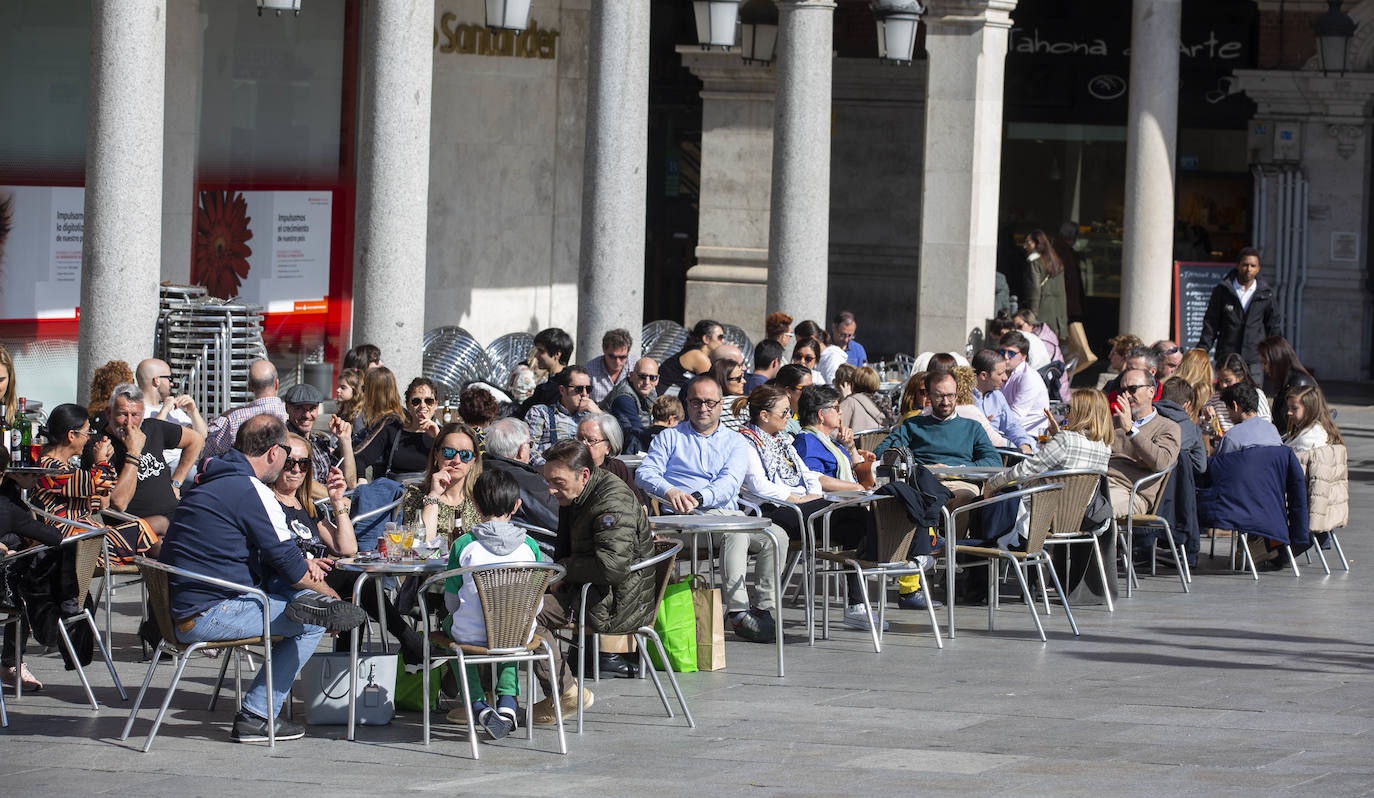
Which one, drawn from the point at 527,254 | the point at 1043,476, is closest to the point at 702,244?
the point at 527,254

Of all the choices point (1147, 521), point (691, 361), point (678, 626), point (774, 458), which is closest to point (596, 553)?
point (678, 626)

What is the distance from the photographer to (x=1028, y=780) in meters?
6.59

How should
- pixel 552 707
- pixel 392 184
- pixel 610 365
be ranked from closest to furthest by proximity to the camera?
pixel 552 707, pixel 392 184, pixel 610 365

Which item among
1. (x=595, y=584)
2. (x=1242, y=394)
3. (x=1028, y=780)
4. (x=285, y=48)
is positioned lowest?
(x=1028, y=780)

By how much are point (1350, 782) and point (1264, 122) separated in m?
16.5

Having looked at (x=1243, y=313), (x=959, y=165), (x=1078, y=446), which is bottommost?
(x=1078, y=446)

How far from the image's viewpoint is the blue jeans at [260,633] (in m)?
7.09

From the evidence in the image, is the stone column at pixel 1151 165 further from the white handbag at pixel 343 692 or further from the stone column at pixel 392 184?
the white handbag at pixel 343 692

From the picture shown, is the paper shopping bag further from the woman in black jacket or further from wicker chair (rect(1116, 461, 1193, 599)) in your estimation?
the woman in black jacket

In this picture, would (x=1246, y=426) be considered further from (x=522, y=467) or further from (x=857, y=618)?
(x=522, y=467)

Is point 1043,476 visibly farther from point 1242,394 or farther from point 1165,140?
point 1165,140

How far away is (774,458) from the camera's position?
32.1 feet

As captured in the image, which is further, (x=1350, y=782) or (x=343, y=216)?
(x=343, y=216)

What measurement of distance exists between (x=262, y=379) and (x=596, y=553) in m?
3.51
